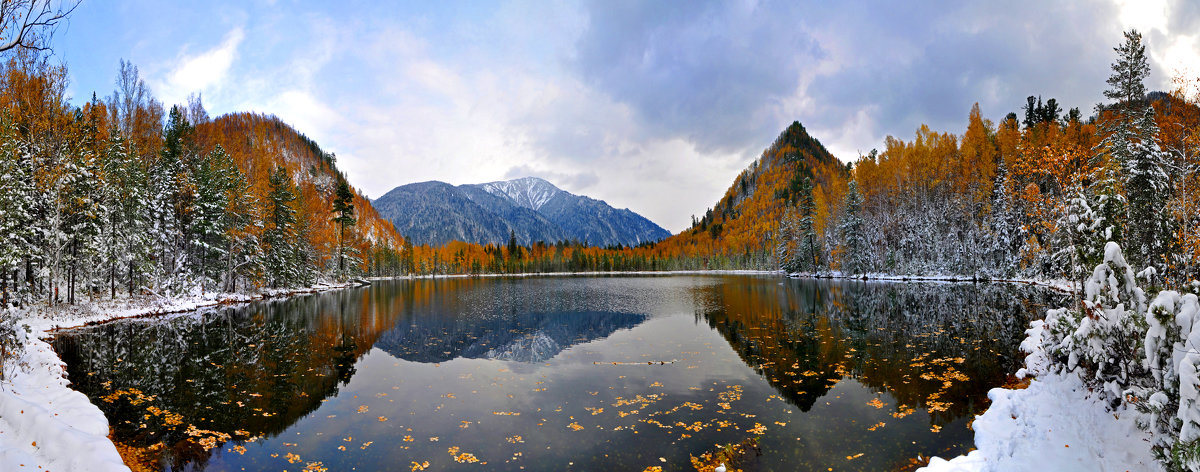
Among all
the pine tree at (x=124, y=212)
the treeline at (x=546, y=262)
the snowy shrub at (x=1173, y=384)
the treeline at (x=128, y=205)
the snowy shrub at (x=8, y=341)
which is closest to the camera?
the snowy shrub at (x=1173, y=384)

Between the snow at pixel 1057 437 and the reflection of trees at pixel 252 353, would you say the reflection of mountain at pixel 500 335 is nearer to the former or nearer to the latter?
the reflection of trees at pixel 252 353

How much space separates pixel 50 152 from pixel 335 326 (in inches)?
693

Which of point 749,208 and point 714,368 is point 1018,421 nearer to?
point 714,368

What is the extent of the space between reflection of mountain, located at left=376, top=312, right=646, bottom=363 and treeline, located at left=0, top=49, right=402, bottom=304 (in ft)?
51.2

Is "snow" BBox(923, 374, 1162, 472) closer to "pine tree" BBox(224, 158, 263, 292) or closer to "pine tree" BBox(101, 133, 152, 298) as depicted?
"pine tree" BBox(101, 133, 152, 298)

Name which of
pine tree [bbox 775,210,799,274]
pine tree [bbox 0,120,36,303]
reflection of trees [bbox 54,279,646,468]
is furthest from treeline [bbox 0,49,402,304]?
pine tree [bbox 775,210,799,274]

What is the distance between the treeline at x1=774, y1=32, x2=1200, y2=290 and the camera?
20.4 metres

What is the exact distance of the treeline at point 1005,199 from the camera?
20359 millimetres

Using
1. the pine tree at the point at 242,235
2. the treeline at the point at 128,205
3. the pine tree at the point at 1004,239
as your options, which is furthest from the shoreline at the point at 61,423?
the pine tree at the point at 1004,239

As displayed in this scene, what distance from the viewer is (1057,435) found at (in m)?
8.02

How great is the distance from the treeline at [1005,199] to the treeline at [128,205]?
1570 inches

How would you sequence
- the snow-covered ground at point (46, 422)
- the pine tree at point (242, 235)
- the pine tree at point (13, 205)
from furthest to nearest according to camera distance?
the pine tree at point (242, 235) → the pine tree at point (13, 205) → the snow-covered ground at point (46, 422)

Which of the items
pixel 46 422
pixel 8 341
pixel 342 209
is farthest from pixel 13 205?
pixel 342 209

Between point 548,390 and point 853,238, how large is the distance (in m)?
67.1
